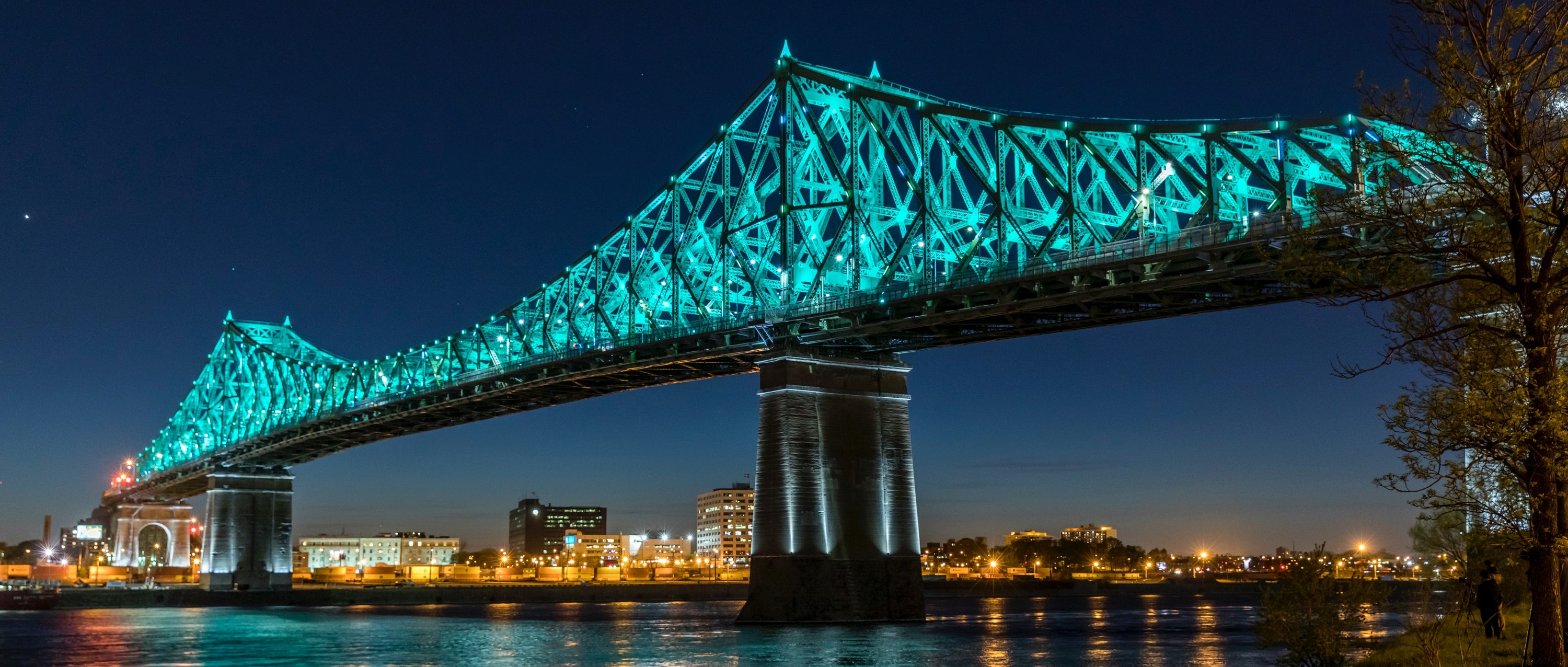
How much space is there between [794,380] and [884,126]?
37.1ft

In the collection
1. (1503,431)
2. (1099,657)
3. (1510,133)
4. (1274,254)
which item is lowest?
(1099,657)

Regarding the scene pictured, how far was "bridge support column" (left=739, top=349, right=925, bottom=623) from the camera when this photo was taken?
5022 centimetres

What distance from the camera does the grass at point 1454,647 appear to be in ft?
62.6

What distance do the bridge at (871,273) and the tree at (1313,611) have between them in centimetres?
1215

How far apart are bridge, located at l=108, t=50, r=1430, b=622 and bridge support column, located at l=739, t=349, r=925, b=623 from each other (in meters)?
0.08

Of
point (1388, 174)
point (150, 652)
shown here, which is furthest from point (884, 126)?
point (1388, 174)

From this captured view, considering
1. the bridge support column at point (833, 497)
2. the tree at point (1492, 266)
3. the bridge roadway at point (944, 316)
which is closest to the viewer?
the tree at point (1492, 266)

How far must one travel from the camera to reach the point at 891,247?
55.0m

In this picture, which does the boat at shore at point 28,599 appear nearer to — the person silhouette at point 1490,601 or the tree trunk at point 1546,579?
the person silhouette at point 1490,601

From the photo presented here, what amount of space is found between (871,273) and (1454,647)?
35.2 m

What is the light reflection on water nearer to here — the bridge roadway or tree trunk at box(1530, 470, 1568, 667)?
the bridge roadway

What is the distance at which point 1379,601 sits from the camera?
23.3 meters

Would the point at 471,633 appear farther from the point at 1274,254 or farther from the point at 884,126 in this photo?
the point at 1274,254

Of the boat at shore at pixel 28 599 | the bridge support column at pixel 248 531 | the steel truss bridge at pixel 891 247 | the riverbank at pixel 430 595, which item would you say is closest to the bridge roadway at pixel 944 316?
the steel truss bridge at pixel 891 247
